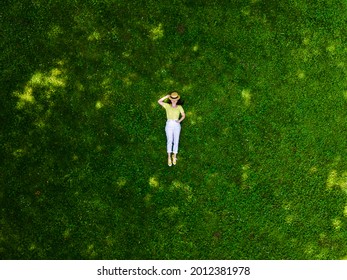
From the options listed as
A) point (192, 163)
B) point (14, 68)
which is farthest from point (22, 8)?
point (192, 163)

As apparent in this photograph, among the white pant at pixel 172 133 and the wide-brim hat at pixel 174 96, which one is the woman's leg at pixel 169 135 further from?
the wide-brim hat at pixel 174 96

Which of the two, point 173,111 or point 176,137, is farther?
point 176,137

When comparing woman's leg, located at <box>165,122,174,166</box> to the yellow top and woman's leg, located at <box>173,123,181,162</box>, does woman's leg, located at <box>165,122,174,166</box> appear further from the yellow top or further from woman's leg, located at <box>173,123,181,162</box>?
the yellow top

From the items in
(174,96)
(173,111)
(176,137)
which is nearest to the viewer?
(174,96)

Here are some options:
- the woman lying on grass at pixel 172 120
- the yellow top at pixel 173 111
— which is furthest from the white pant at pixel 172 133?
the yellow top at pixel 173 111

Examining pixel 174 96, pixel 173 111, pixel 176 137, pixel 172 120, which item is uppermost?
pixel 174 96

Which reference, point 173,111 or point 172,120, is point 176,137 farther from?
point 173,111

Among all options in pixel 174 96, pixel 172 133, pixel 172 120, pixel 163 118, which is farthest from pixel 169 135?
pixel 174 96

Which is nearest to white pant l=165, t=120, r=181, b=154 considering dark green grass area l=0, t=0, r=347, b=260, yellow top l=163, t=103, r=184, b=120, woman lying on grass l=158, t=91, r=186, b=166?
woman lying on grass l=158, t=91, r=186, b=166
